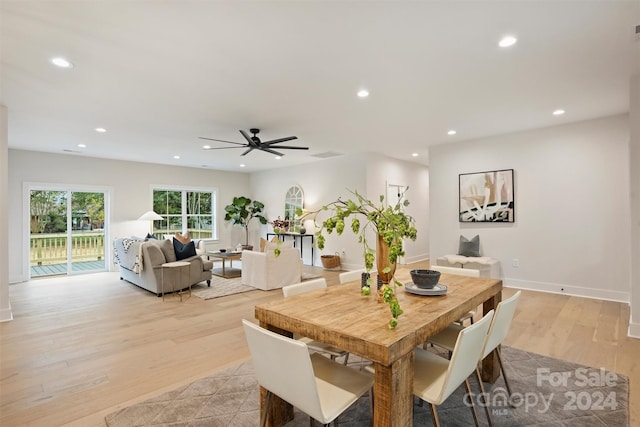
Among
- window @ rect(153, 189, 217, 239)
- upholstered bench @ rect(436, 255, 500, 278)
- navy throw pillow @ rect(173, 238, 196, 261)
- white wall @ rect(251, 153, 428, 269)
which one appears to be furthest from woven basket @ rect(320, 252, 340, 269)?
window @ rect(153, 189, 217, 239)

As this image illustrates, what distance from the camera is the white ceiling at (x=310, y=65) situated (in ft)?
6.93

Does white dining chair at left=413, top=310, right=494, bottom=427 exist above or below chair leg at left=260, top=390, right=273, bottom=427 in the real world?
above

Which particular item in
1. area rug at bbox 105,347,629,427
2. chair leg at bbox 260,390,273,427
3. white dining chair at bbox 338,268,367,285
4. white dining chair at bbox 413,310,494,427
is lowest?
area rug at bbox 105,347,629,427

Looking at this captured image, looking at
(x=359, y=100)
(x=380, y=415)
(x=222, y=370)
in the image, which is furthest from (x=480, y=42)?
(x=222, y=370)

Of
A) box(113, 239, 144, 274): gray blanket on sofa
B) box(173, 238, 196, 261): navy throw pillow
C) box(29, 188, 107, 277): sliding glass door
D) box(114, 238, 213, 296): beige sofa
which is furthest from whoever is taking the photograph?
box(29, 188, 107, 277): sliding glass door

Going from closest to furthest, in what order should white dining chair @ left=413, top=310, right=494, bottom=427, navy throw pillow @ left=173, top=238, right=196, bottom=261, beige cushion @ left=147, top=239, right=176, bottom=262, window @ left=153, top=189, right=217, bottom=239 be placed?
white dining chair @ left=413, top=310, right=494, bottom=427 → beige cushion @ left=147, top=239, right=176, bottom=262 → navy throw pillow @ left=173, top=238, right=196, bottom=261 → window @ left=153, top=189, right=217, bottom=239

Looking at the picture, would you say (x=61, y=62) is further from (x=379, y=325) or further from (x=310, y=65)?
(x=379, y=325)

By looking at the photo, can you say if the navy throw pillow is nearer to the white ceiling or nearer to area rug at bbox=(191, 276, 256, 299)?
area rug at bbox=(191, 276, 256, 299)

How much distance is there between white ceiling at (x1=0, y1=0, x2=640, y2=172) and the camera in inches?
83.1

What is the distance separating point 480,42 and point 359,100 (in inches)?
58.3

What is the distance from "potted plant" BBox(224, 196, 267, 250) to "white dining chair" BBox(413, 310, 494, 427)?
7.77 metres

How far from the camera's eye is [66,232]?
22.9ft

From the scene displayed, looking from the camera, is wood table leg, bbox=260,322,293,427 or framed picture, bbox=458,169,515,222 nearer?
wood table leg, bbox=260,322,293,427

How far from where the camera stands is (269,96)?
11.7 feet
